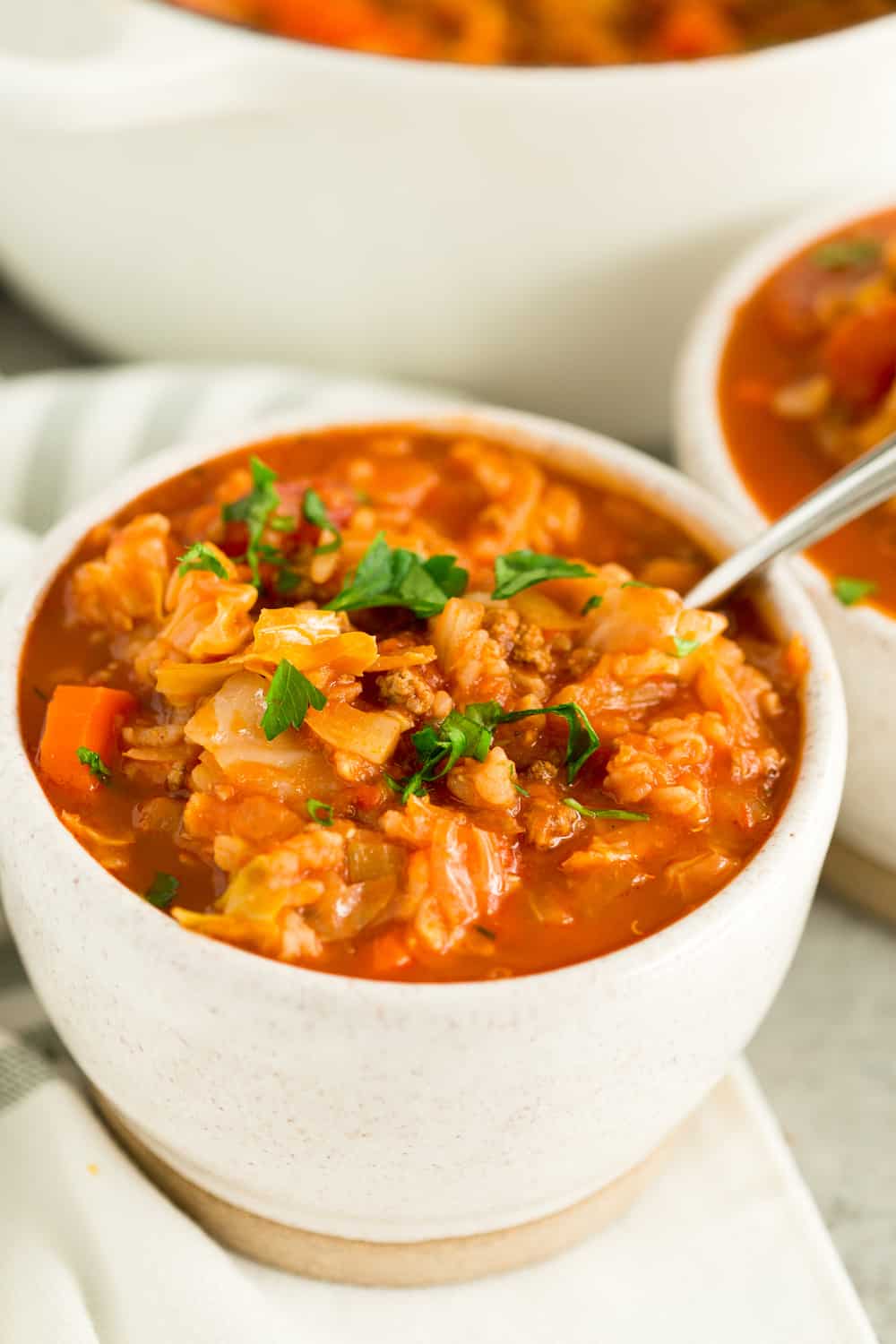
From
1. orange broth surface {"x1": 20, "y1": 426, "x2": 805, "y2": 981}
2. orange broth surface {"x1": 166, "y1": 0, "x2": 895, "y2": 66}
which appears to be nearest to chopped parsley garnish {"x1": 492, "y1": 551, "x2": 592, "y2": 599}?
orange broth surface {"x1": 20, "y1": 426, "x2": 805, "y2": 981}

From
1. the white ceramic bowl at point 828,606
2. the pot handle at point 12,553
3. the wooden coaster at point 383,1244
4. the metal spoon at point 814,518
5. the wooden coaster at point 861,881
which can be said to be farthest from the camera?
the wooden coaster at point 861,881

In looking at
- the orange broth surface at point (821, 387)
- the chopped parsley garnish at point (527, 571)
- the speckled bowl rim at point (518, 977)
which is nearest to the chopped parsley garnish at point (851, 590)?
the orange broth surface at point (821, 387)

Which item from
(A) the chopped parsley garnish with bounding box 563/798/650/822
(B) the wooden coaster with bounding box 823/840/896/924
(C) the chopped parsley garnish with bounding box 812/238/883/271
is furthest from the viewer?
(C) the chopped parsley garnish with bounding box 812/238/883/271

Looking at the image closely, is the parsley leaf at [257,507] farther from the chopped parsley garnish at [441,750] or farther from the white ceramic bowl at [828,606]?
the white ceramic bowl at [828,606]

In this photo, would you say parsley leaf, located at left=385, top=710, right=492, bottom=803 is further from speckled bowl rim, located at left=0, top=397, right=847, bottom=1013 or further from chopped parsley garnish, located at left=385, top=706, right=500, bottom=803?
speckled bowl rim, located at left=0, top=397, right=847, bottom=1013

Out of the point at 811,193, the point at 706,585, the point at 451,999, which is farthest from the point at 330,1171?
the point at 811,193

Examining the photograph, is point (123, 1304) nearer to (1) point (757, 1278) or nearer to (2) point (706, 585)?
(1) point (757, 1278)

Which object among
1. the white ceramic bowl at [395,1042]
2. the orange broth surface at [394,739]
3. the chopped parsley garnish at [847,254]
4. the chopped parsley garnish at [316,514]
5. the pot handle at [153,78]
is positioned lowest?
the white ceramic bowl at [395,1042]
